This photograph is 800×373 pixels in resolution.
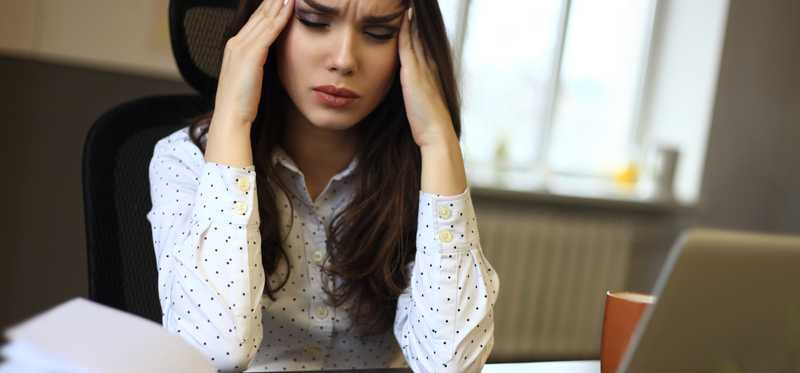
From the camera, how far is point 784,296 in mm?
774

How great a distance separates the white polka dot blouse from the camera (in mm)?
1184

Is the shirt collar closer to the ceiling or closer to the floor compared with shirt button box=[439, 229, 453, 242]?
closer to the ceiling

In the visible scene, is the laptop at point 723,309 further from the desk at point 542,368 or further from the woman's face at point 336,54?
the woman's face at point 336,54

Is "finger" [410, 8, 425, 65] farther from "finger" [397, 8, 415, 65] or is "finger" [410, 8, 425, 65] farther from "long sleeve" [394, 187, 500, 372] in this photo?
"long sleeve" [394, 187, 500, 372]

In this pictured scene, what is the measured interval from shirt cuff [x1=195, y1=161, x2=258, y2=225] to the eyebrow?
251 millimetres

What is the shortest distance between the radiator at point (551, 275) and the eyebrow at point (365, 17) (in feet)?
6.25

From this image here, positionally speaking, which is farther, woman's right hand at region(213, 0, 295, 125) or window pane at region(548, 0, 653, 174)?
window pane at region(548, 0, 653, 174)

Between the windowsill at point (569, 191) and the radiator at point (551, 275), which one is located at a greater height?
the windowsill at point (569, 191)

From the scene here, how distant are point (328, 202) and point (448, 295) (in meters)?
0.27

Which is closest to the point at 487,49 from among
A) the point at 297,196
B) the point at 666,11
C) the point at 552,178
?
the point at 552,178

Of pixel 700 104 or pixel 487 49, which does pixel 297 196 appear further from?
pixel 700 104

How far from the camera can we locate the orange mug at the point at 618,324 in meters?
1.05

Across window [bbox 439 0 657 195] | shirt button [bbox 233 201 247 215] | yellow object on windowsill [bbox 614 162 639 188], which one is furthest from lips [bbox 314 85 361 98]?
yellow object on windowsill [bbox 614 162 639 188]

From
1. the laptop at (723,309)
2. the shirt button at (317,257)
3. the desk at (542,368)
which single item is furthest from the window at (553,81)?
the laptop at (723,309)
